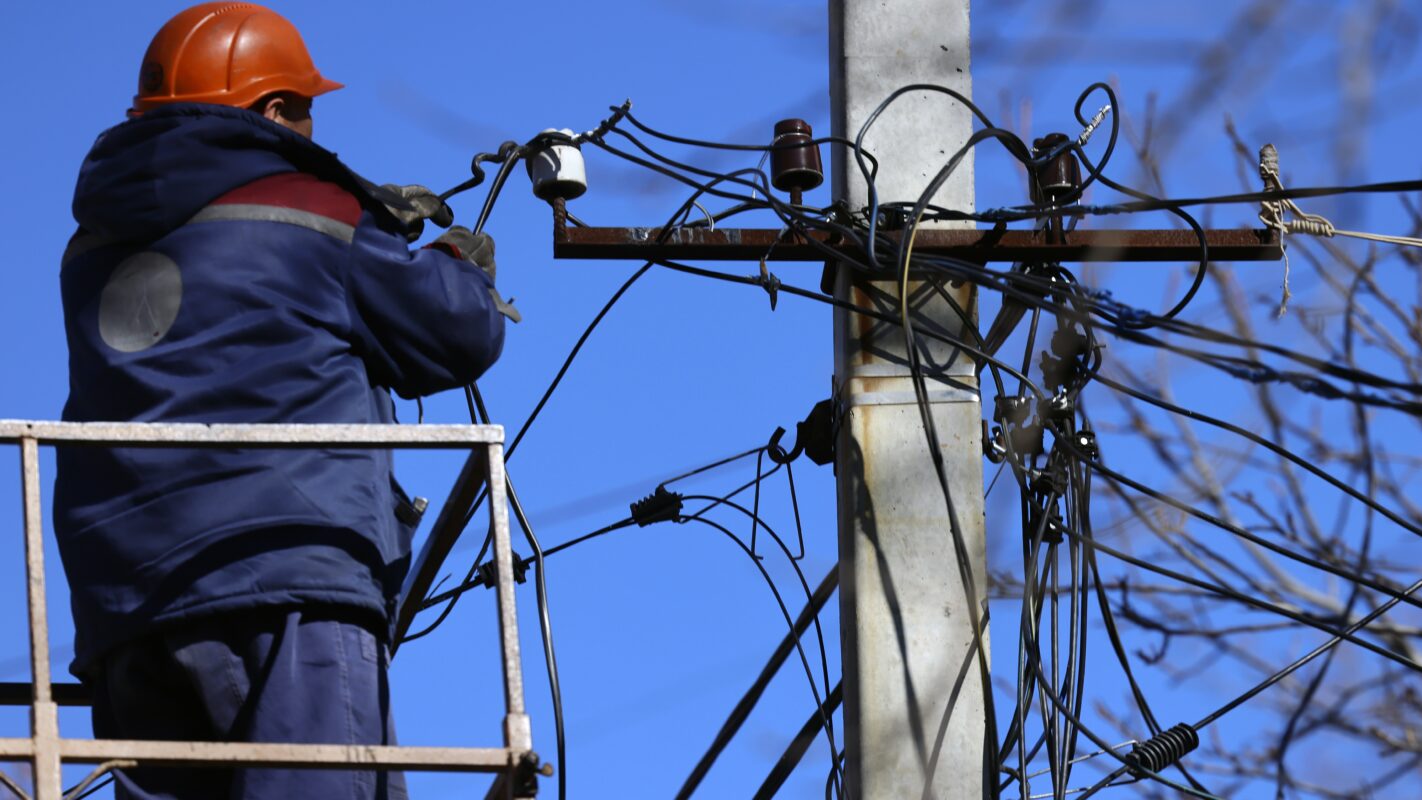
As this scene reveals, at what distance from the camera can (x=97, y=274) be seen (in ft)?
14.4

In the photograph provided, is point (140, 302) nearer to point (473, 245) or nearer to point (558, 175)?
point (473, 245)

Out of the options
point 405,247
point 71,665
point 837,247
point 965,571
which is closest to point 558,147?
point 837,247

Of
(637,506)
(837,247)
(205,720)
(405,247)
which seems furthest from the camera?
(637,506)

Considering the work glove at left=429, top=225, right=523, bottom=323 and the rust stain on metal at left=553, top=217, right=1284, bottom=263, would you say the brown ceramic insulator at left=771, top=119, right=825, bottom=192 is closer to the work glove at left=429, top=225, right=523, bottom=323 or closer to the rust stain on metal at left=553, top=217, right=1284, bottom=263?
the rust stain on metal at left=553, top=217, right=1284, bottom=263

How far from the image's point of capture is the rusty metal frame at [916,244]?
220 inches

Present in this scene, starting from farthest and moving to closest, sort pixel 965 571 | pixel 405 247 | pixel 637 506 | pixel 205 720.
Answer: pixel 637 506, pixel 965 571, pixel 405 247, pixel 205 720

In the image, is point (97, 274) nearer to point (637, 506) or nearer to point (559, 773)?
point (559, 773)

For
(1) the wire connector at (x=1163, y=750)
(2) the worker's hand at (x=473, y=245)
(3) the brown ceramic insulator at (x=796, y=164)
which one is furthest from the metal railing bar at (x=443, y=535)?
(1) the wire connector at (x=1163, y=750)

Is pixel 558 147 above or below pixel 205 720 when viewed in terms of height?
above

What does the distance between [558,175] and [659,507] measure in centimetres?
148

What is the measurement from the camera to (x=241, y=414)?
13.7ft

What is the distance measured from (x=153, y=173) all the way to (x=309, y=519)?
2.75 feet

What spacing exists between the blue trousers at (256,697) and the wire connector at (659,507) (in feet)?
8.58

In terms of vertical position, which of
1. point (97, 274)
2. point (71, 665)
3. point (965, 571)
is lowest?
point (71, 665)
